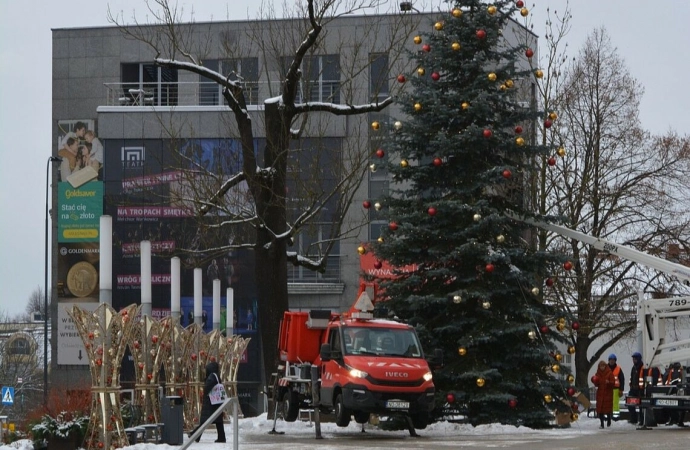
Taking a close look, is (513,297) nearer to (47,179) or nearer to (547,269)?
(547,269)

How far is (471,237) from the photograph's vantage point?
92.8ft

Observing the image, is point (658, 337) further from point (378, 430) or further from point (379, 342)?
point (379, 342)

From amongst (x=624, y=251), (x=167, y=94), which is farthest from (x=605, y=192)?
(x=167, y=94)

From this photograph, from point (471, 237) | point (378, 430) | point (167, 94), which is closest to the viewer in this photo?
point (378, 430)

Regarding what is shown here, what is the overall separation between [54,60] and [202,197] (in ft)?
96.3

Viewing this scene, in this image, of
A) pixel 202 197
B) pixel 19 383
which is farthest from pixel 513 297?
pixel 19 383

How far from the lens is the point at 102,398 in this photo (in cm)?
2194

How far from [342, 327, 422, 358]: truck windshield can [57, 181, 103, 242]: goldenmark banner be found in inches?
1312

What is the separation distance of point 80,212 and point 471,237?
107ft

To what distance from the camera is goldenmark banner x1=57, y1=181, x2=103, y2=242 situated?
57.1 metres

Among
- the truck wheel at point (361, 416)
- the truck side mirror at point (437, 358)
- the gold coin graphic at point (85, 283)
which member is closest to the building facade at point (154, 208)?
the gold coin graphic at point (85, 283)

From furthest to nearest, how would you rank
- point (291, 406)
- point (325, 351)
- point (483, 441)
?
point (291, 406) → point (325, 351) → point (483, 441)

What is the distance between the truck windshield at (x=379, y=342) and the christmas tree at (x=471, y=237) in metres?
2.02

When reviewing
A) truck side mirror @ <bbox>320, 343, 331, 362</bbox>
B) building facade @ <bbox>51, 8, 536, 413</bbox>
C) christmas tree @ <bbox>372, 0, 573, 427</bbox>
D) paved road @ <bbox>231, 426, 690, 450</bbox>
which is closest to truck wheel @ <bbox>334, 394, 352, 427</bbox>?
paved road @ <bbox>231, 426, 690, 450</bbox>
